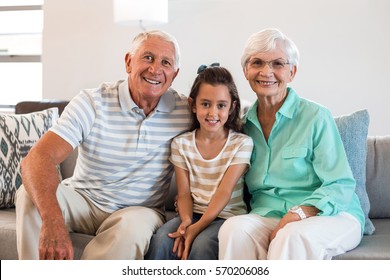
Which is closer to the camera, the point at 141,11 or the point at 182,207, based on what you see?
the point at 182,207

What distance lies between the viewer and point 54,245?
1.71 m

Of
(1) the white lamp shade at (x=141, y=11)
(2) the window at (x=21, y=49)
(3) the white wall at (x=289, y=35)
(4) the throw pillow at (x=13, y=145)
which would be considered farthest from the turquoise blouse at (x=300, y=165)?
(2) the window at (x=21, y=49)

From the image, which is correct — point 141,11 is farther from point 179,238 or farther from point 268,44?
point 179,238

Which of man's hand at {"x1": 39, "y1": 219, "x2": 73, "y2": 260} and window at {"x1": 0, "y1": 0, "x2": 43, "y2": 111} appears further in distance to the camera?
window at {"x1": 0, "y1": 0, "x2": 43, "y2": 111}

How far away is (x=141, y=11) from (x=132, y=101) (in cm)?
192

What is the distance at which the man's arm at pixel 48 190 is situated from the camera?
1712mm

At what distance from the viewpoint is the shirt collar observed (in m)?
2.11

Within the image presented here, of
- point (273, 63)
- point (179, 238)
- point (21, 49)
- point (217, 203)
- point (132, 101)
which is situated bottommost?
point (179, 238)

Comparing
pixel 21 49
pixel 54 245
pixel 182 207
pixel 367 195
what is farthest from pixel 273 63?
pixel 21 49

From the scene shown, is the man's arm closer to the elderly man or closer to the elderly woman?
the elderly man

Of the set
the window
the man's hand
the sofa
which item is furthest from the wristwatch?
the window

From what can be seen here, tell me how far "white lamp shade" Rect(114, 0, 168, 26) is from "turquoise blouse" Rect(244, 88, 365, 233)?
6.72ft

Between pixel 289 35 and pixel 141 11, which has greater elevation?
pixel 141 11

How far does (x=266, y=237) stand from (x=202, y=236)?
20cm
